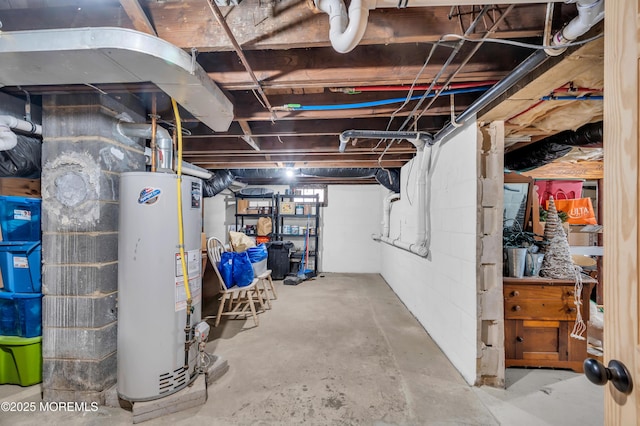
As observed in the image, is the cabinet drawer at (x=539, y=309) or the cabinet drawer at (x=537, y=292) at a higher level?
the cabinet drawer at (x=537, y=292)

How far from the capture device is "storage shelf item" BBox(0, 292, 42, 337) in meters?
1.75

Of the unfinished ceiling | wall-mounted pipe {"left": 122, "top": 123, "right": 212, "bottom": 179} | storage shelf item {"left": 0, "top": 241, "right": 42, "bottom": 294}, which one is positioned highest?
the unfinished ceiling

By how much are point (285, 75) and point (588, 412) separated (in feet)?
9.14

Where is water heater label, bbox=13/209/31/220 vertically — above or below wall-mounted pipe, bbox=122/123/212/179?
below

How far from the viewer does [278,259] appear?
5297 mm

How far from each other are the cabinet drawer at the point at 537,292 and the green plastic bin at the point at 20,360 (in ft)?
11.1

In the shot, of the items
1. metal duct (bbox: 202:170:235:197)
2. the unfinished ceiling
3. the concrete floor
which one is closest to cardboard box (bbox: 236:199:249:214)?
metal duct (bbox: 202:170:235:197)

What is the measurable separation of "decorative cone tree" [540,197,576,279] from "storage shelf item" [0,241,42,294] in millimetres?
3701

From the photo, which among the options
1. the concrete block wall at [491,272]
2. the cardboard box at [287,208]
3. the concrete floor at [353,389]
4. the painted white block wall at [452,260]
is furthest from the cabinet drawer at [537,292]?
the cardboard box at [287,208]

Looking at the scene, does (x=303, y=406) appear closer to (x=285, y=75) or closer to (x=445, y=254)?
(x=445, y=254)

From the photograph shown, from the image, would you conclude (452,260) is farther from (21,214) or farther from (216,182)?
(216,182)

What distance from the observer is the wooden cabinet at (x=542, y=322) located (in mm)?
2092

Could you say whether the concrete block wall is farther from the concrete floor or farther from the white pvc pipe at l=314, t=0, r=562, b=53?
the white pvc pipe at l=314, t=0, r=562, b=53

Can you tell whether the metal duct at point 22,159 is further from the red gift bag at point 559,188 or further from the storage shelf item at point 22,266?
the red gift bag at point 559,188
